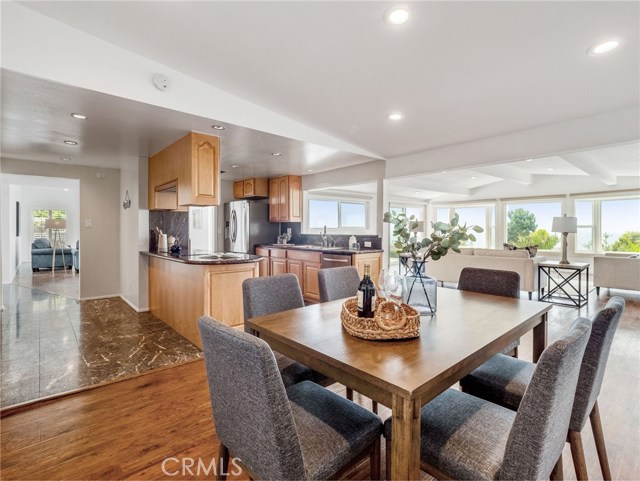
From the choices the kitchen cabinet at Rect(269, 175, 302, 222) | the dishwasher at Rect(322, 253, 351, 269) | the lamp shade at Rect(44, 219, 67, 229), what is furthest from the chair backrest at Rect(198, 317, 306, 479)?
the lamp shade at Rect(44, 219, 67, 229)

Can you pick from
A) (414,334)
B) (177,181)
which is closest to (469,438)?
(414,334)

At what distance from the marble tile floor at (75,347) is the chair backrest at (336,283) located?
5.04ft

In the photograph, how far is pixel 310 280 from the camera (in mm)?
4961

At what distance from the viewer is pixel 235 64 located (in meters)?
2.30

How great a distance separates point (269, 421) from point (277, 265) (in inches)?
184

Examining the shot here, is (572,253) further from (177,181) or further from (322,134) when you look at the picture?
(177,181)

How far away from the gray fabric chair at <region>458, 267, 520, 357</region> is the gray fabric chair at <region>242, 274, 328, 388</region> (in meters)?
1.28

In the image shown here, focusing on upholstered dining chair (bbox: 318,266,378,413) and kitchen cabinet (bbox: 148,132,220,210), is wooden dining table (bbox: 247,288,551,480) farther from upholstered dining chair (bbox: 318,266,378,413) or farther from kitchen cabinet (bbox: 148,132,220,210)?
kitchen cabinet (bbox: 148,132,220,210)

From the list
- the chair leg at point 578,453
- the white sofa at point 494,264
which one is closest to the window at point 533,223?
the white sofa at point 494,264

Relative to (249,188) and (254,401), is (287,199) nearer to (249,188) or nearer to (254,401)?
(249,188)

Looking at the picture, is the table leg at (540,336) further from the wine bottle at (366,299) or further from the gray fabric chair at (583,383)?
the wine bottle at (366,299)

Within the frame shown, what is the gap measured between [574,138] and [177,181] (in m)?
3.94

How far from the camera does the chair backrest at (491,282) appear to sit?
85.3 inches

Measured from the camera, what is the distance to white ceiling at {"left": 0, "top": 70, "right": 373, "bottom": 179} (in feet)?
7.43
